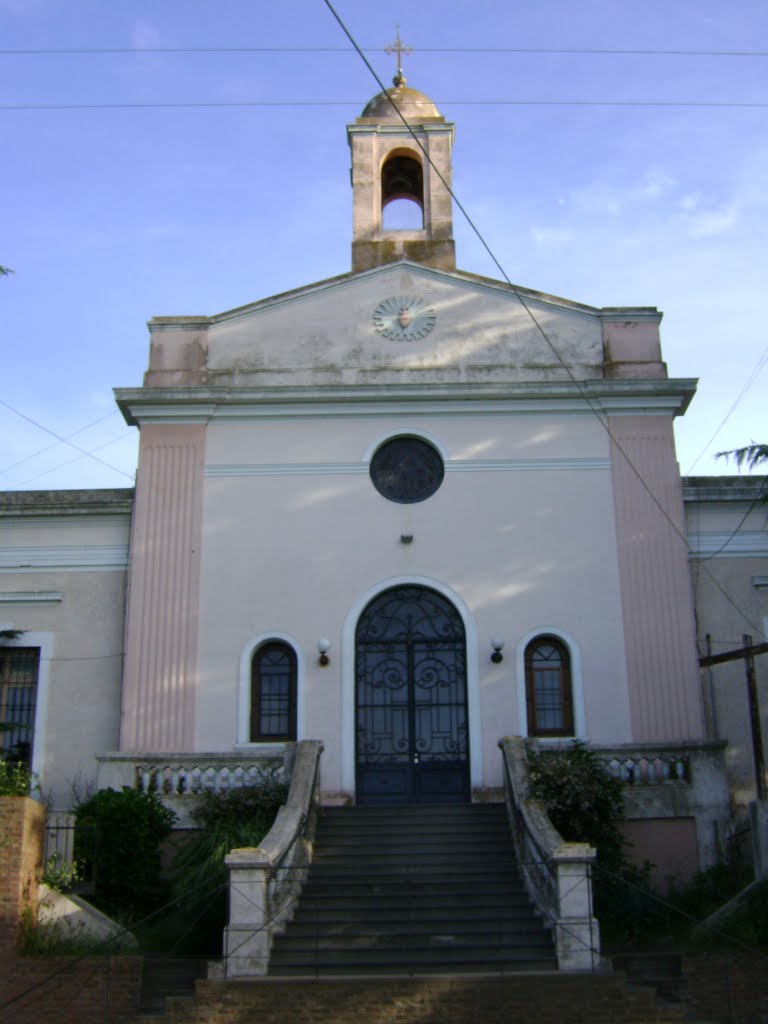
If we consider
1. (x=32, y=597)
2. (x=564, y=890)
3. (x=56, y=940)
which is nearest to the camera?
(x=564, y=890)

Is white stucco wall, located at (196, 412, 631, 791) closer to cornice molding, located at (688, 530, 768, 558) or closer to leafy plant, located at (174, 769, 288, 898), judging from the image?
cornice molding, located at (688, 530, 768, 558)

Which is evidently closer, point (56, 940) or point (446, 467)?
point (56, 940)

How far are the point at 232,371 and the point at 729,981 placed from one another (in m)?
12.2

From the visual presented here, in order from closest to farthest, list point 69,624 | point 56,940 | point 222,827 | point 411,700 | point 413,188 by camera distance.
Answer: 1. point 56,940
2. point 222,827
3. point 411,700
4. point 69,624
5. point 413,188

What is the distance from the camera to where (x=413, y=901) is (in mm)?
14938

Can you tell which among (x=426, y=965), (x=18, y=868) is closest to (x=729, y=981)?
(x=426, y=965)

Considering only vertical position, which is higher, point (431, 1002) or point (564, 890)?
point (564, 890)

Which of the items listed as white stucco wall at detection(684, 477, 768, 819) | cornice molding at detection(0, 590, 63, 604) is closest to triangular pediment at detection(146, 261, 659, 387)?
white stucco wall at detection(684, 477, 768, 819)

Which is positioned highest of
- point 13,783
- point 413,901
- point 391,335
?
point 391,335

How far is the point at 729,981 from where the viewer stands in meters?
14.0

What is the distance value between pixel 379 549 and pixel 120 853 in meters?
6.32

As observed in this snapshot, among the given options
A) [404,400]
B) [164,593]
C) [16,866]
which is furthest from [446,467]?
[16,866]

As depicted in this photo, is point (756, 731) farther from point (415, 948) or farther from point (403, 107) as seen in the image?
point (403, 107)

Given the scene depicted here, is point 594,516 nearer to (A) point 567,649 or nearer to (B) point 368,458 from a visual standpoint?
(A) point 567,649
